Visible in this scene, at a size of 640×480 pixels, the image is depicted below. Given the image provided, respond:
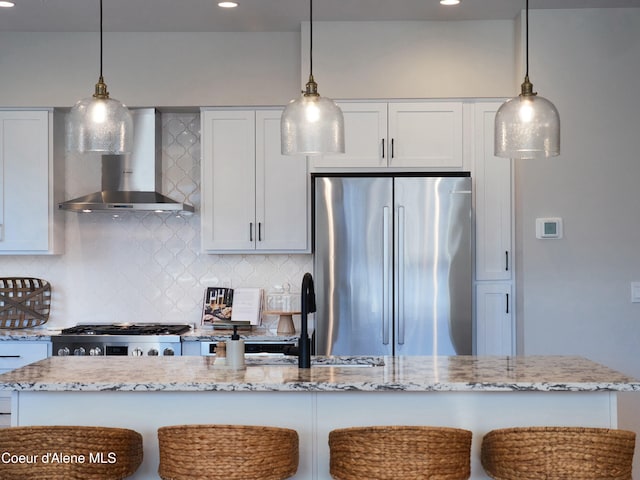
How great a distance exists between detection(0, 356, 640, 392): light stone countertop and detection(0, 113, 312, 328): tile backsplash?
210 centimetres

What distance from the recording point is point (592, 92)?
4.79m

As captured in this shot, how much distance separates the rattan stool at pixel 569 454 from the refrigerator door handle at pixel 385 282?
2.09 m

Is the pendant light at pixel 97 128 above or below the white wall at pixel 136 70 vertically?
below

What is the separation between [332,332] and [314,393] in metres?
1.74

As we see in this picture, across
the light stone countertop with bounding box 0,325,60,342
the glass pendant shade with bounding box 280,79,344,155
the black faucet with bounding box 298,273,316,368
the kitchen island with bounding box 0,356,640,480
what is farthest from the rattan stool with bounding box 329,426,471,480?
the light stone countertop with bounding box 0,325,60,342

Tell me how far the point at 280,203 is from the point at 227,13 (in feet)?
4.00

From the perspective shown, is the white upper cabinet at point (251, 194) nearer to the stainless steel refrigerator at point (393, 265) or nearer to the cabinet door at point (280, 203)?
the cabinet door at point (280, 203)

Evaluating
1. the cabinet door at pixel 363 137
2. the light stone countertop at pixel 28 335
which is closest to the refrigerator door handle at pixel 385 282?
the cabinet door at pixel 363 137

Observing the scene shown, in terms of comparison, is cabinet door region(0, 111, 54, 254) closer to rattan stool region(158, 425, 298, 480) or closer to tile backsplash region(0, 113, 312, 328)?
tile backsplash region(0, 113, 312, 328)

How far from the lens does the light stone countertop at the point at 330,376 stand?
2.81 meters

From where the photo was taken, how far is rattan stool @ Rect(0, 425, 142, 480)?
2586mm

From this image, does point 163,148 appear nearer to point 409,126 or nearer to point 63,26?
point 63,26

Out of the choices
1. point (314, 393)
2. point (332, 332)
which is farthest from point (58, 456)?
point (332, 332)

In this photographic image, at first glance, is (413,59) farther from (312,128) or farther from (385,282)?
(312,128)
